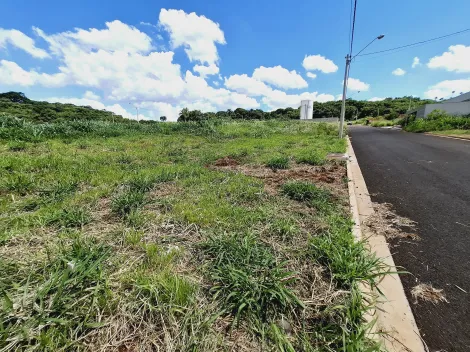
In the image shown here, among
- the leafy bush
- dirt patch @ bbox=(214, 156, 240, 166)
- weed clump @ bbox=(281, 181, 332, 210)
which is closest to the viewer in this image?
weed clump @ bbox=(281, 181, 332, 210)

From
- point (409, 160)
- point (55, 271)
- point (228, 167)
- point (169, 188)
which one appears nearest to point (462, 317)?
point (55, 271)

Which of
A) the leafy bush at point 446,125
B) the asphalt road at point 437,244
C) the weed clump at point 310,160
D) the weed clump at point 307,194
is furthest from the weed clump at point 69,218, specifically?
the leafy bush at point 446,125

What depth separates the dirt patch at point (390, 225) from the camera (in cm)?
274

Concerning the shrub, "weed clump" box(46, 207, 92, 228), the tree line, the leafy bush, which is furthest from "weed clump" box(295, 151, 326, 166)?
the tree line

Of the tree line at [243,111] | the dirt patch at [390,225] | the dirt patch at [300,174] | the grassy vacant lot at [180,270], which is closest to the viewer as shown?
the grassy vacant lot at [180,270]

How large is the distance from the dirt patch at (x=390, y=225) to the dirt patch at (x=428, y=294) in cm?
83

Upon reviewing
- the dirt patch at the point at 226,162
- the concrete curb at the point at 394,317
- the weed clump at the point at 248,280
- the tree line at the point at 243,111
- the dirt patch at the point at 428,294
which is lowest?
the dirt patch at the point at 428,294

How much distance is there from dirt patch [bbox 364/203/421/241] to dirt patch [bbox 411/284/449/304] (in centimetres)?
83

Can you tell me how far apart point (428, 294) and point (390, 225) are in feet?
4.23

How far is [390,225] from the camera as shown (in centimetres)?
298

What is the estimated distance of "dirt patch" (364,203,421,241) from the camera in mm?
2736

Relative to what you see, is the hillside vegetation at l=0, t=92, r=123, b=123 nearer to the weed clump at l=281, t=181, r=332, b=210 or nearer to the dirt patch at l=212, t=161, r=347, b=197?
the dirt patch at l=212, t=161, r=347, b=197

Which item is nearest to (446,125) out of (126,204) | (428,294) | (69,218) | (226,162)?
(226,162)

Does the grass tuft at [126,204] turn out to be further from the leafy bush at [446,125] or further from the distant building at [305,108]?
the distant building at [305,108]
